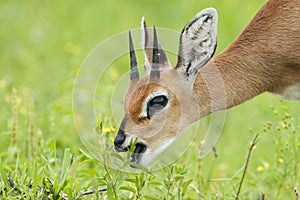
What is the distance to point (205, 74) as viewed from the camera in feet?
15.3

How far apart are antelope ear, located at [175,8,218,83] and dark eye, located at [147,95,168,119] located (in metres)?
0.20

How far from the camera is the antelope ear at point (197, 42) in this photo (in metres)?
4.35

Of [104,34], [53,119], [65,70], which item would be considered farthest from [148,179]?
[104,34]

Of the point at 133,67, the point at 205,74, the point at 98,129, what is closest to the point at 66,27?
the point at 205,74

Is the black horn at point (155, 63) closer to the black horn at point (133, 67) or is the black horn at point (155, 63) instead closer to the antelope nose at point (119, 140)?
the black horn at point (133, 67)

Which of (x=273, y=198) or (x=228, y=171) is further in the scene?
(x=228, y=171)

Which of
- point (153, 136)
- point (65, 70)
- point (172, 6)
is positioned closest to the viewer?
point (153, 136)

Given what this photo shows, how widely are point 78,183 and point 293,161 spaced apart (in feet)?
3.91

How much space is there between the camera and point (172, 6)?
935cm

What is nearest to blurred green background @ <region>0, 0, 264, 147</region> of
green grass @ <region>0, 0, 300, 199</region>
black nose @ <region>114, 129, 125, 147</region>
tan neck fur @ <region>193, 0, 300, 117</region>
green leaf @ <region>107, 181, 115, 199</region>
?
green grass @ <region>0, 0, 300, 199</region>

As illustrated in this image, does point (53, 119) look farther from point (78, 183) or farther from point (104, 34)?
point (104, 34)

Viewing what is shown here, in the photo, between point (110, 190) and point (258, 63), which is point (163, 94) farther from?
point (110, 190)

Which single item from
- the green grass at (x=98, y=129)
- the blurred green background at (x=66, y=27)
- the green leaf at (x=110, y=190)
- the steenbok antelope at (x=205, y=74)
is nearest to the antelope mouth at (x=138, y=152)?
Answer: the steenbok antelope at (x=205, y=74)

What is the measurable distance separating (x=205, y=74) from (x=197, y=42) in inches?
11.7
